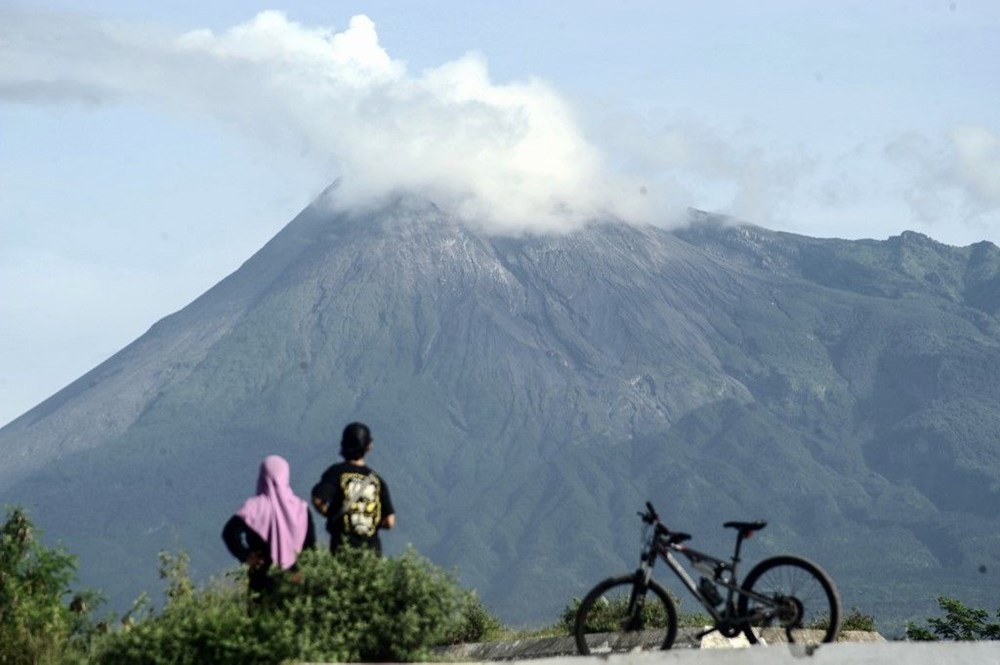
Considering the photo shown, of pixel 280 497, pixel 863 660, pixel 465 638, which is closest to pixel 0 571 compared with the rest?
pixel 280 497

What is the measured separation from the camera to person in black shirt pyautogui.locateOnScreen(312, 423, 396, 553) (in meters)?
13.8

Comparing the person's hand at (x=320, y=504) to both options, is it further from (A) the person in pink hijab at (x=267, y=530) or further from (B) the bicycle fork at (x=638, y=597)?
(B) the bicycle fork at (x=638, y=597)

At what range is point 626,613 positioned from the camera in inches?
564

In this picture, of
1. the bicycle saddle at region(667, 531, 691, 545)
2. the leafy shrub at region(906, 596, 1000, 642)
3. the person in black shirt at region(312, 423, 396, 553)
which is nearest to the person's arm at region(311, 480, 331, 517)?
the person in black shirt at region(312, 423, 396, 553)

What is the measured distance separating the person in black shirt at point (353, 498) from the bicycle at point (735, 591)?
1.73 metres

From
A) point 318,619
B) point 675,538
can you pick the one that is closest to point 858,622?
point 675,538

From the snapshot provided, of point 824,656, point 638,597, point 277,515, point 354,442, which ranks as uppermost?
point 354,442

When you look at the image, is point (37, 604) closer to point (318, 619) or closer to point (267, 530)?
point (267, 530)

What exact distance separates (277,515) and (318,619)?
3.01 feet

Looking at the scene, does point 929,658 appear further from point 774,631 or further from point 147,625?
point 147,625

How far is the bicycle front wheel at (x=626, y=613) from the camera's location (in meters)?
14.0

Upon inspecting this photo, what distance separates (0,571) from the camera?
18031mm

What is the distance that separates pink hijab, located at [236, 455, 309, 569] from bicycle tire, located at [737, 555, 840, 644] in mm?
3434

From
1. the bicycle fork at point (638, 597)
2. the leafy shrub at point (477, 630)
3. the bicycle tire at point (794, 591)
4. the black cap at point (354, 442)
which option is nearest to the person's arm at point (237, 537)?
the black cap at point (354, 442)
